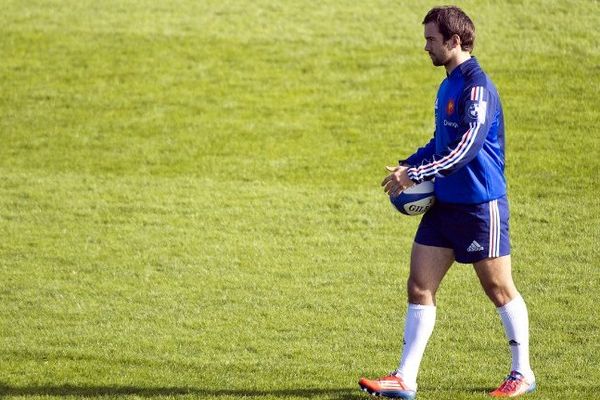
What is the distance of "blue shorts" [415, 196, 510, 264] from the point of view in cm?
564

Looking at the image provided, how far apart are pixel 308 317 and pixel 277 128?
5.98 meters

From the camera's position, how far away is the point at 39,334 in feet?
24.9

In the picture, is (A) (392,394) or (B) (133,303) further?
(B) (133,303)

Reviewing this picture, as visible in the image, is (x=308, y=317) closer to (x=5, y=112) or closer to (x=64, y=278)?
(x=64, y=278)

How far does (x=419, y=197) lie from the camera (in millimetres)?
5766

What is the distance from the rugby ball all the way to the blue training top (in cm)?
5

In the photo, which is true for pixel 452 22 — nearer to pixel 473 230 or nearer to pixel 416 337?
pixel 473 230

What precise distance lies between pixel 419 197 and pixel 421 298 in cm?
54

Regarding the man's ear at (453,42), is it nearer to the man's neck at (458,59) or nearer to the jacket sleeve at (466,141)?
the man's neck at (458,59)

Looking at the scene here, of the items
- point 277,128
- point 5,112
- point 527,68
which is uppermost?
point 527,68

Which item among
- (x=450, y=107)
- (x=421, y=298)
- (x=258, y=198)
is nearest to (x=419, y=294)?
A: (x=421, y=298)

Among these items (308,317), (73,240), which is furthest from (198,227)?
(308,317)

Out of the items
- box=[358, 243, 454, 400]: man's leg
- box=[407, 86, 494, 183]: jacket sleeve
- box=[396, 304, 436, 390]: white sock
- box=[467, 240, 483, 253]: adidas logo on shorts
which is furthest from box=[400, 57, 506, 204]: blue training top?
box=[396, 304, 436, 390]: white sock

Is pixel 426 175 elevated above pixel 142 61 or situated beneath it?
elevated above
